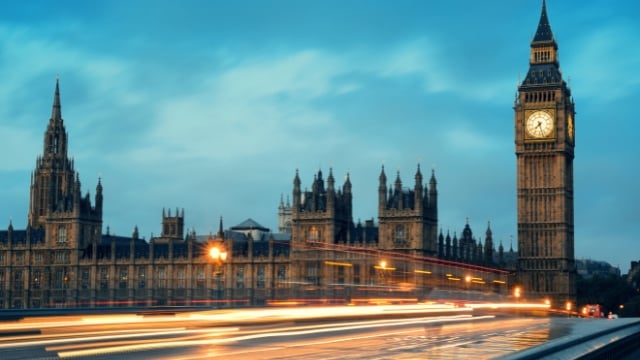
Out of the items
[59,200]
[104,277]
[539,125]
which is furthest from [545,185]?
[59,200]

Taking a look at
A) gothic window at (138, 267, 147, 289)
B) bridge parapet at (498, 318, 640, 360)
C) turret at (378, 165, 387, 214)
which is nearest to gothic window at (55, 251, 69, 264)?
gothic window at (138, 267, 147, 289)

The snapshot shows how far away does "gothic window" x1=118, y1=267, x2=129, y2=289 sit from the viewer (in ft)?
407

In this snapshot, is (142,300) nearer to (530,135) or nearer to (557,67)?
(530,135)

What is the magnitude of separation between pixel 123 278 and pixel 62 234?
39.6 ft

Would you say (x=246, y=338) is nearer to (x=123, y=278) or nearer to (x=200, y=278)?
(x=200, y=278)

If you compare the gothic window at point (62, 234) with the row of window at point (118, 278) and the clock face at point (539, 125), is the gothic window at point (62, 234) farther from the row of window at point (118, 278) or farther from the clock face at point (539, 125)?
the clock face at point (539, 125)

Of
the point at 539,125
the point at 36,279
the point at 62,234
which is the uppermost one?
the point at 539,125

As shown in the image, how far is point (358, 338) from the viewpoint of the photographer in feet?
119

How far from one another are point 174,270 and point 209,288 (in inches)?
264

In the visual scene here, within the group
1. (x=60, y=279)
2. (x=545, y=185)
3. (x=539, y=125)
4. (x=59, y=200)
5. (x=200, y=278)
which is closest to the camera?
(x=545, y=185)

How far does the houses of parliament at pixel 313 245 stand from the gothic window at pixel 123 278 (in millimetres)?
129

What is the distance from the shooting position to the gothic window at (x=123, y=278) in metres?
124

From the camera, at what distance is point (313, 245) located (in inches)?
4488

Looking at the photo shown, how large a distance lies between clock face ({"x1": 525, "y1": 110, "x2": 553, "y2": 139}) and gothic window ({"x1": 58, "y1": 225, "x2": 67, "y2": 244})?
58118 mm
